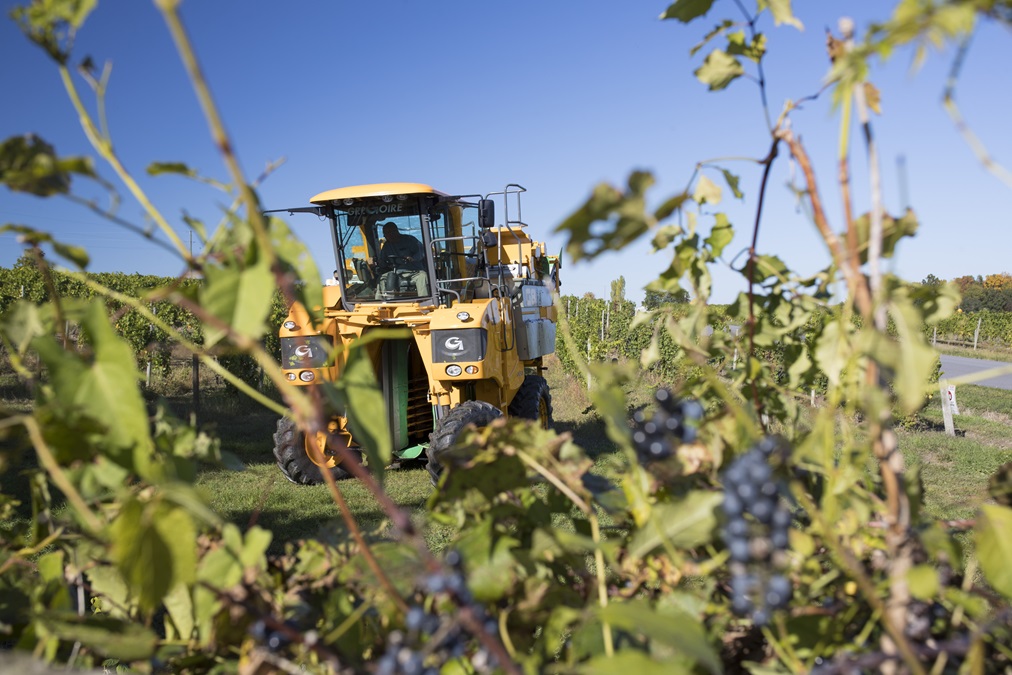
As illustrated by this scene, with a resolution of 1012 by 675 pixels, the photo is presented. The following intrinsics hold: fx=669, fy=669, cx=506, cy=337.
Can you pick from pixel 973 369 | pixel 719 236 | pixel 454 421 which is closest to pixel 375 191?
pixel 454 421

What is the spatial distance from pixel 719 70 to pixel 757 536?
705 millimetres

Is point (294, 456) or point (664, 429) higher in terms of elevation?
point (664, 429)

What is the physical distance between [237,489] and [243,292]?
693 centimetres

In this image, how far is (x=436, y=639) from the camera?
1.97 ft

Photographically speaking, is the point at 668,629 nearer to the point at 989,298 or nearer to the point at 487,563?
the point at 487,563

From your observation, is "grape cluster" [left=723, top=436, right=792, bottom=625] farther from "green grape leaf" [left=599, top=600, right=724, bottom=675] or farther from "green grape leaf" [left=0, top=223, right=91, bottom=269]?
"green grape leaf" [left=0, top=223, right=91, bottom=269]

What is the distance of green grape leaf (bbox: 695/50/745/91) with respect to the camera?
992mm

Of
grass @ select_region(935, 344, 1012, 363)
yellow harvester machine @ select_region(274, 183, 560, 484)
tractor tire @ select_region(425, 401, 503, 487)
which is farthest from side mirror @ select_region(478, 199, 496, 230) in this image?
grass @ select_region(935, 344, 1012, 363)

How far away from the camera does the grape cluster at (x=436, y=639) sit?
614 millimetres

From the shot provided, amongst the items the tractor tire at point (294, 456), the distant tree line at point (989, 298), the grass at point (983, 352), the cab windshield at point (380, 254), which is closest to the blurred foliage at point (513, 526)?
the cab windshield at point (380, 254)

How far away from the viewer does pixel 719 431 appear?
86 cm

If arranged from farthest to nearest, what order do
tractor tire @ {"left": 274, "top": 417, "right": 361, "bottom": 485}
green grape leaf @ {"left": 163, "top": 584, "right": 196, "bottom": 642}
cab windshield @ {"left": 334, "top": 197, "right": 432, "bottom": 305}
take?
1. tractor tire @ {"left": 274, "top": 417, "right": 361, "bottom": 485}
2. cab windshield @ {"left": 334, "top": 197, "right": 432, "bottom": 305}
3. green grape leaf @ {"left": 163, "top": 584, "right": 196, "bottom": 642}

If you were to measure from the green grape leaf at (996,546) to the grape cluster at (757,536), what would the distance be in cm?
22

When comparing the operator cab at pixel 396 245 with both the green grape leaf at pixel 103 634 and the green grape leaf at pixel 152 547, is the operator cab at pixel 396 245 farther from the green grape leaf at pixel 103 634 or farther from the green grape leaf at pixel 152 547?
the green grape leaf at pixel 152 547
